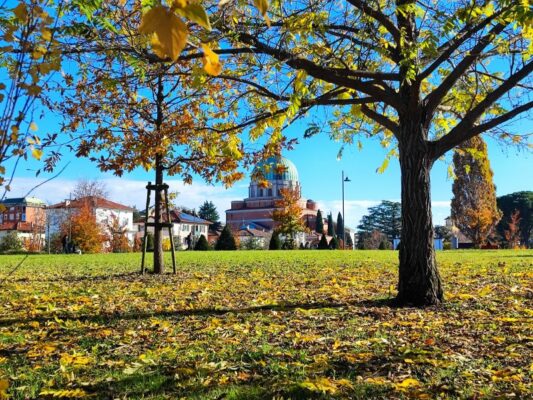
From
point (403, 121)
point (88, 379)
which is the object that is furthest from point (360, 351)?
point (403, 121)

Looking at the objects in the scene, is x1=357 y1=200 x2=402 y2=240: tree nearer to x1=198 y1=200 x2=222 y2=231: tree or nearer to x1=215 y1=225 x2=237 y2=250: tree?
x1=198 y1=200 x2=222 y2=231: tree

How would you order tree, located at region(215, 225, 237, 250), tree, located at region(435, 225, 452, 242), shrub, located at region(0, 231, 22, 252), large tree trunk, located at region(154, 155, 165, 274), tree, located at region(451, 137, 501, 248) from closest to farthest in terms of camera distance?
large tree trunk, located at region(154, 155, 165, 274)
tree, located at region(215, 225, 237, 250)
shrub, located at region(0, 231, 22, 252)
tree, located at region(451, 137, 501, 248)
tree, located at region(435, 225, 452, 242)

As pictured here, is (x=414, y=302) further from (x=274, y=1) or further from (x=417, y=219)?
(x=274, y=1)

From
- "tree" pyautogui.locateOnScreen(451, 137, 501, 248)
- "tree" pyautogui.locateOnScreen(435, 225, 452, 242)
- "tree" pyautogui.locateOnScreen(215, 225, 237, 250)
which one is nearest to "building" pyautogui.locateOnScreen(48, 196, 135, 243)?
"tree" pyautogui.locateOnScreen(215, 225, 237, 250)

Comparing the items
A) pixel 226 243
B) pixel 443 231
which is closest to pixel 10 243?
pixel 226 243

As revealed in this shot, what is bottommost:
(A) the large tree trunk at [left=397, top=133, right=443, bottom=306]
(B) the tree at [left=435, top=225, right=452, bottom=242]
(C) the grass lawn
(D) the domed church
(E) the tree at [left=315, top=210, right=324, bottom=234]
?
(C) the grass lawn

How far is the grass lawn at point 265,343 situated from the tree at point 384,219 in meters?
88.7

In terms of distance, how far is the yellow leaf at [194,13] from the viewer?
1187 millimetres

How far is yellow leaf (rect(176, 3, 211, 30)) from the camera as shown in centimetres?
119

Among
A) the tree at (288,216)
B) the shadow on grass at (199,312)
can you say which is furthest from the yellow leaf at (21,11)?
the tree at (288,216)

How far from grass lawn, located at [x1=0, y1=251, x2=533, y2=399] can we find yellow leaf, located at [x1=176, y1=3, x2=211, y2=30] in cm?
157

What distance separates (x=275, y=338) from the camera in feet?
15.6

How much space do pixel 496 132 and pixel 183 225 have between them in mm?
82840

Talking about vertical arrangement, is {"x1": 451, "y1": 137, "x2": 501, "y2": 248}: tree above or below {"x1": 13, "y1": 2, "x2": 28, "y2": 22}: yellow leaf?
above
